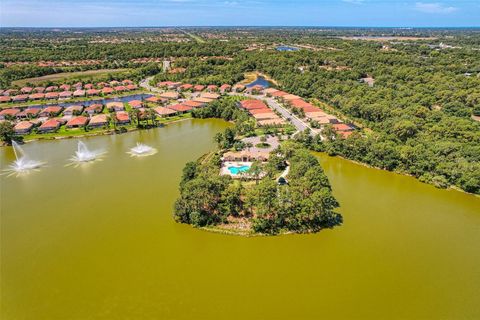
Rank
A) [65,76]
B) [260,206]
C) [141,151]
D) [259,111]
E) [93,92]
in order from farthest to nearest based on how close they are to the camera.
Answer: [65,76] < [93,92] < [259,111] < [141,151] < [260,206]

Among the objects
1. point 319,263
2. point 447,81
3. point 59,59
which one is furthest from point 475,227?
point 59,59

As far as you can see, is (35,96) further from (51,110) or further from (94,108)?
(94,108)

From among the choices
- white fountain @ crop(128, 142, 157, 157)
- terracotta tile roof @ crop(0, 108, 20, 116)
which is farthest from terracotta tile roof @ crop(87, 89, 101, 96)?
white fountain @ crop(128, 142, 157, 157)

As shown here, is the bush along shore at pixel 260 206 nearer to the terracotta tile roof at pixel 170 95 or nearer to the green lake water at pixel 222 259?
the green lake water at pixel 222 259

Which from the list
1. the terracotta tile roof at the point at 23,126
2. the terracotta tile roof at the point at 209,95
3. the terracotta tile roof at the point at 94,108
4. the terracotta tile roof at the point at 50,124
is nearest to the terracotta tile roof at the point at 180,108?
the terracotta tile roof at the point at 209,95

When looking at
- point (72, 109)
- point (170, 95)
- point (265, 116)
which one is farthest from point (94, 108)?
point (265, 116)
